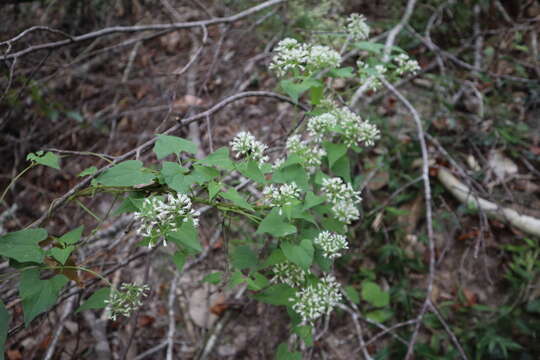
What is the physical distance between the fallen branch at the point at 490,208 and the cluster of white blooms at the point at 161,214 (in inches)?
79.6

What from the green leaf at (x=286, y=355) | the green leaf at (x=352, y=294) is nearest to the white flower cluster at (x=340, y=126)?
the green leaf at (x=286, y=355)

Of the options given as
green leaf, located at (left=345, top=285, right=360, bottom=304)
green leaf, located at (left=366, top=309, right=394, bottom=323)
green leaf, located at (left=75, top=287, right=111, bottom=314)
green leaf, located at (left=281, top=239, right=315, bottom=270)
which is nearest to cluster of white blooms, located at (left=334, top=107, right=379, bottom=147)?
green leaf, located at (left=281, top=239, right=315, bottom=270)

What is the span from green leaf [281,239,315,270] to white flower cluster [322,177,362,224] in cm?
28

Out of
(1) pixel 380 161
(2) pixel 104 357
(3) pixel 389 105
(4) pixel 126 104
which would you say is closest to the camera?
(2) pixel 104 357

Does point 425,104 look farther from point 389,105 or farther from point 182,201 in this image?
point 182,201

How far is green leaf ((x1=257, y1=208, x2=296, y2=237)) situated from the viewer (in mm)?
1257

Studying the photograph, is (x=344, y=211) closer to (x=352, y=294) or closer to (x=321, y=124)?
(x=321, y=124)

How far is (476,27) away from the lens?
372cm

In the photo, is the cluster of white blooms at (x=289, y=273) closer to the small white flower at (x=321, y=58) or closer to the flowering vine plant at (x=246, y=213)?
the flowering vine plant at (x=246, y=213)

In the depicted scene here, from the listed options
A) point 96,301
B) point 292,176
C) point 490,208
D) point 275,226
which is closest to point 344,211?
point 292,176

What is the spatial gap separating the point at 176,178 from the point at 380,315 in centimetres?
208

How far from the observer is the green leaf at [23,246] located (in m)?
1.16

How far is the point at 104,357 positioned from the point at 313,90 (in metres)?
2.40

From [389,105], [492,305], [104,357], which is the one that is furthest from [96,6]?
[492,305]
